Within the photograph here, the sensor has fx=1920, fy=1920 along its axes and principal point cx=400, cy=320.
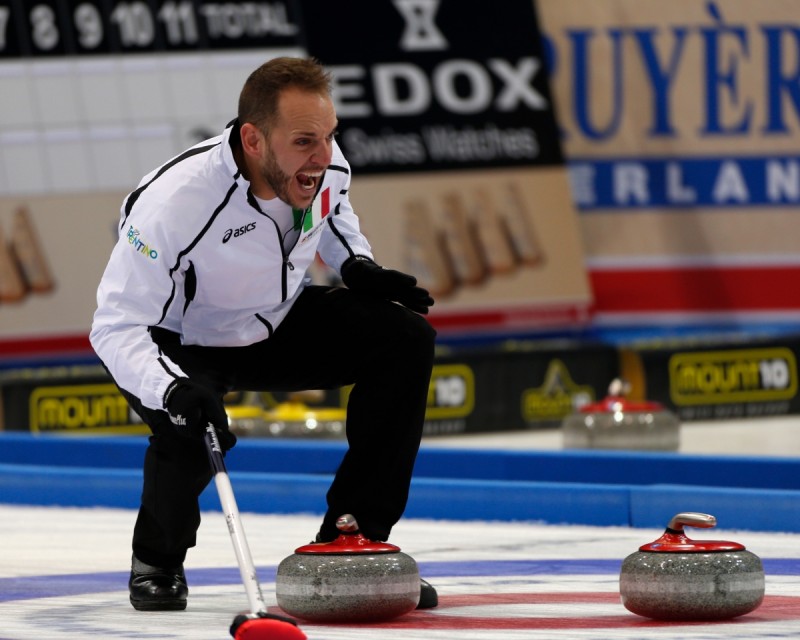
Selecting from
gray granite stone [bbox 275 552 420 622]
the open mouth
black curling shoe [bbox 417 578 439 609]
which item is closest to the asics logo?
the open mouth

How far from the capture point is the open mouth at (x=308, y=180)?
11.4 feet

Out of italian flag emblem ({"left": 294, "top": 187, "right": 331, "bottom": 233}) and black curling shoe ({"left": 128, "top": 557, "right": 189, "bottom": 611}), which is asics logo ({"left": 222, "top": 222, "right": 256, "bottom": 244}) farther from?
black curling shoe ({"left": 128, "top": 557, "right": 189, "bottom": 611})

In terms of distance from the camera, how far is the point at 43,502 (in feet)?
21.2

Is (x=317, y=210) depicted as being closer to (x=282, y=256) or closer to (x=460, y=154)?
(x=282, y=256)

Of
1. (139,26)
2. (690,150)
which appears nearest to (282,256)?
(139,26)

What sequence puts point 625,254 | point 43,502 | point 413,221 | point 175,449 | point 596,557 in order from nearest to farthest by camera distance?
point 175,449 < point 596,557 < point 43,502 < point 413,221 < point 625,254

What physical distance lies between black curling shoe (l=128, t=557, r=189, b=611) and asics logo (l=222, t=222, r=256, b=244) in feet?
2.14

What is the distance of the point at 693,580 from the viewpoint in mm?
3252

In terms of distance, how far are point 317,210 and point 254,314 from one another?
23cm

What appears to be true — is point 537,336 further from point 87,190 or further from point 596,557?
point 596,557

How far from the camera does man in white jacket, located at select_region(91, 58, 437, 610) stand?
3.44m

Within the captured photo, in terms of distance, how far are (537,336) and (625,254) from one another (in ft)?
4.35

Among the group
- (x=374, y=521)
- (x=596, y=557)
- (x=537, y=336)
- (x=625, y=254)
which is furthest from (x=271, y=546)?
(x=625, y=254)

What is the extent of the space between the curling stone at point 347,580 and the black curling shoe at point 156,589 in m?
0.33
